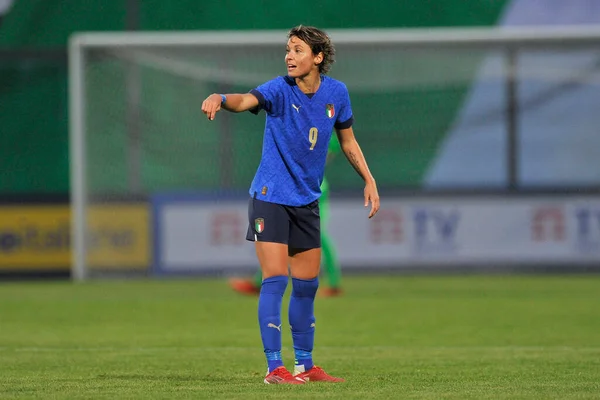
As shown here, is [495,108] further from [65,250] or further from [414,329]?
[414,329]

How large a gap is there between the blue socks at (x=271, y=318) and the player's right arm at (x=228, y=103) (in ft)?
3.21

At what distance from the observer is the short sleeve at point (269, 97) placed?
7.36m

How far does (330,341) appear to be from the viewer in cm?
1041

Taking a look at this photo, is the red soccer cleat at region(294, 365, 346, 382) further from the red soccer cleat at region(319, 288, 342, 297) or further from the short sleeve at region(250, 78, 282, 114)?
the red soccer cleat at region(319, 288, 342, 297)

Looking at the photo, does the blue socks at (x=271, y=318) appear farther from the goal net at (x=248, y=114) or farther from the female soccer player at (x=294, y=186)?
the goal net at (x=248, y=114)

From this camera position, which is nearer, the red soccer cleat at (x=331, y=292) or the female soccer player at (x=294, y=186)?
the female soccer player at (x=294, y=186)

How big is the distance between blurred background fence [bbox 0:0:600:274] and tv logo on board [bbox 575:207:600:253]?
0.98ft

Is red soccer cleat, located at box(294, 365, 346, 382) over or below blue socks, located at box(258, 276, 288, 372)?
below

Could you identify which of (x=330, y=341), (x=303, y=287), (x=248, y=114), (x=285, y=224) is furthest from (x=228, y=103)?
(x=248, y=114)

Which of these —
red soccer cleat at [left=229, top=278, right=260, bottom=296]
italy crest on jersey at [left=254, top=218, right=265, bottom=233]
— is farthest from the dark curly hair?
red soccer cleat at [left=229, top=278, right=260, bottom=296]

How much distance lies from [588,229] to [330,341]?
27.2 ft

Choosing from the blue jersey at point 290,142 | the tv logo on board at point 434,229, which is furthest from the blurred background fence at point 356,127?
the blue jersey at point 290,142

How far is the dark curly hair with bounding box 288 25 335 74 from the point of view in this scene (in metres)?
7.49

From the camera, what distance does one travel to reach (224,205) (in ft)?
59.0
